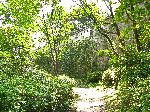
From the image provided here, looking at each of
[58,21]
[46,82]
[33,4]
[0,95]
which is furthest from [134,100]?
[58,21]

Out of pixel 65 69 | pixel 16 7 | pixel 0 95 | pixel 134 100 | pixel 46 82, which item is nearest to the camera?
pixel 134 100

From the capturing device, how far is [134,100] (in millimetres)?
6938

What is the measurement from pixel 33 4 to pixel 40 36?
393 inches

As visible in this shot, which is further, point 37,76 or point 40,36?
point 40,36

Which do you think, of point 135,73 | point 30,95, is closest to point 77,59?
point 30,95

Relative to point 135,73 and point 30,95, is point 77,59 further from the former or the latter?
point 135,73

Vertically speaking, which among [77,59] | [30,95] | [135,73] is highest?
[77,59]

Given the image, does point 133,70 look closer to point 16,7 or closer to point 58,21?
point 16,7

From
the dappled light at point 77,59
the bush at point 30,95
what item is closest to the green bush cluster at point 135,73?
the dappled light at point 77,59

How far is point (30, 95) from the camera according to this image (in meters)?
9.47

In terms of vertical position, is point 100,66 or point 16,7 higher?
point 16,7

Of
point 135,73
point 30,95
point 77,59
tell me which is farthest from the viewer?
point 77,59

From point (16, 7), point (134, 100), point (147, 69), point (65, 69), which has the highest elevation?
point (16, 7)

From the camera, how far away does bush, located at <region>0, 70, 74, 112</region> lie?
7.84 metres
